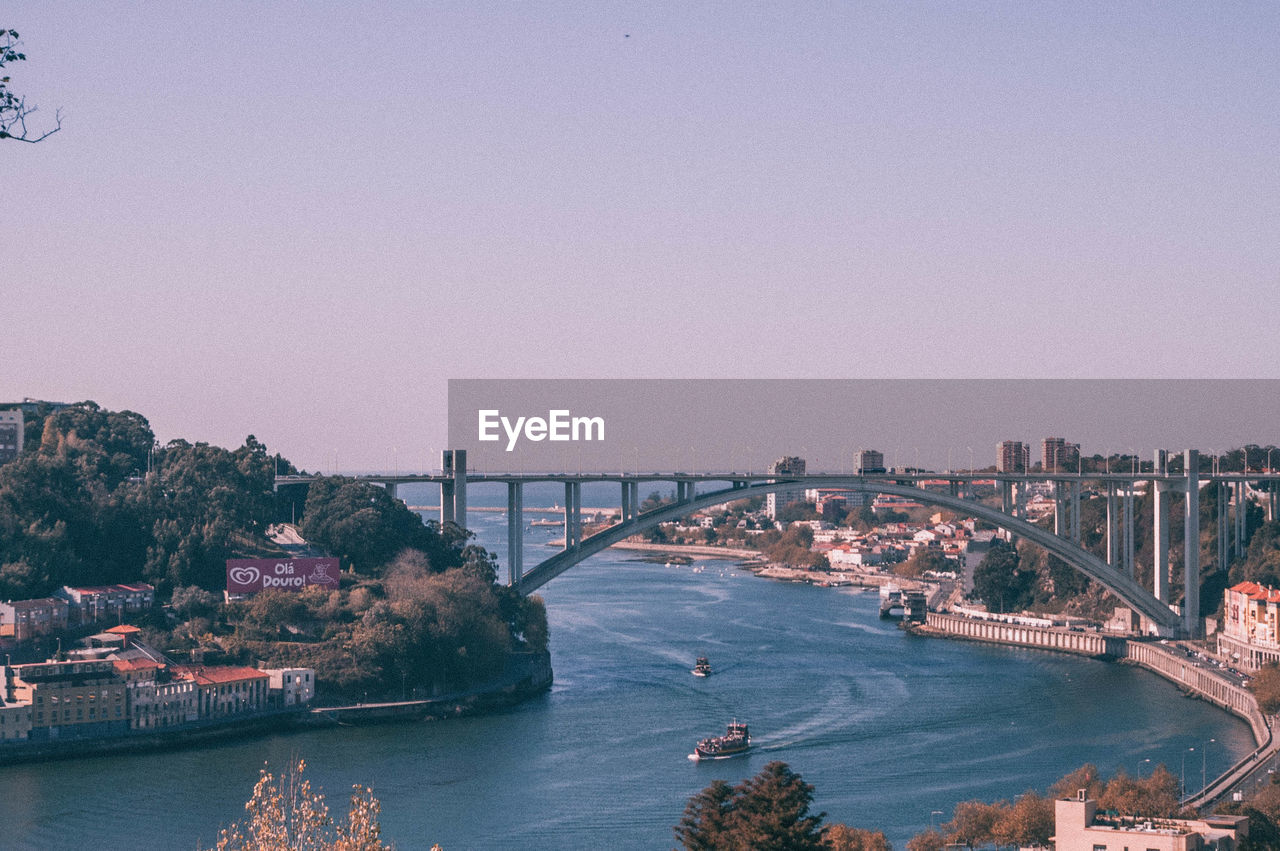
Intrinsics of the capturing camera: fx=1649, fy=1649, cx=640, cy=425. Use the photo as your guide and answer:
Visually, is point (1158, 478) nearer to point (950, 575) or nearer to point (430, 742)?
point (430, 742)

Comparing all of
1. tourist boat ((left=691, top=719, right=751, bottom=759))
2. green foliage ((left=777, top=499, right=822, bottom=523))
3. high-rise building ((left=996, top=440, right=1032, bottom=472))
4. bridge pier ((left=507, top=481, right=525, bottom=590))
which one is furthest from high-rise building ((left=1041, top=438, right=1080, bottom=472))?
green foliage ((left=777, top=499, right=822, bottom=523))

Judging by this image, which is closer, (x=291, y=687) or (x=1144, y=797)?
(x=1144, y=797)

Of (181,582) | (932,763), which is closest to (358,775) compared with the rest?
(932,763)

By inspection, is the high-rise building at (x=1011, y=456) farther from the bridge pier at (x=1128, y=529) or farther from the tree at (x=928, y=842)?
the tree at (x=928, y=842)

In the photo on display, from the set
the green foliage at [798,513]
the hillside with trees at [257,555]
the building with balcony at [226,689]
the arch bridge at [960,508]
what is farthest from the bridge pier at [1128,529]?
the green foliage at [798,513]

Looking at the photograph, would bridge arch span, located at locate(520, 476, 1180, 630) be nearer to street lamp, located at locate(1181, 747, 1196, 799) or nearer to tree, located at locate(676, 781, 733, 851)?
street lamp, located at locate(1181, 747, 1196, 799)

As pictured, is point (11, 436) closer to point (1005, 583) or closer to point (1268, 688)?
point (1005, 583)

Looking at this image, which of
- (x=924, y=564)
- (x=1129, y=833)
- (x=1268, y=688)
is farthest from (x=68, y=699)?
(x=924, y=564)
